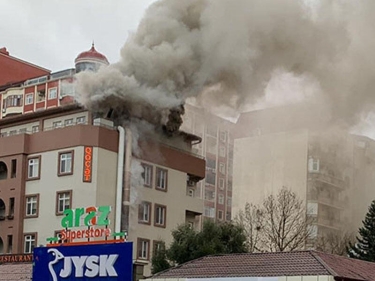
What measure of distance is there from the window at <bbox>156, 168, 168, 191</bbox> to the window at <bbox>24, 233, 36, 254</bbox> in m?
10.6

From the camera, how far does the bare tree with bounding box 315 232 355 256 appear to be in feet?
245

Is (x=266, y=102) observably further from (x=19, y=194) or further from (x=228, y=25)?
(x=19, y=194)

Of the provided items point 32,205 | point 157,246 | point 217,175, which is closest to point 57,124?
point 32,205

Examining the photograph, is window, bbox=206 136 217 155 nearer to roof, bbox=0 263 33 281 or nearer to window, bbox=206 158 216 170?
window, bbox=206 158 216 170

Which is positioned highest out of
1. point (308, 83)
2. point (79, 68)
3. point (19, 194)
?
point (79, 68)

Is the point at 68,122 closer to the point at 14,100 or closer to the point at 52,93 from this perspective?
the point at 52,93

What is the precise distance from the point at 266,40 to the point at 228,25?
207 centimetres

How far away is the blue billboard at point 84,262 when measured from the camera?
3403cm

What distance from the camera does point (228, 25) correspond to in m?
40.3

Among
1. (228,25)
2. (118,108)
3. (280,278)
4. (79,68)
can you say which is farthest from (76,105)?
(280,278)

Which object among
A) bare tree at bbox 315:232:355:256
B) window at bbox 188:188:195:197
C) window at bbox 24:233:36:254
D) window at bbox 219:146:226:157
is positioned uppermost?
window at bbox 219:146:226:157

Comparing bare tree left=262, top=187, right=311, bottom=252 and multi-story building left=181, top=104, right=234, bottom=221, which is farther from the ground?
multi-story building left=181, top=104, right=234, bottom=221

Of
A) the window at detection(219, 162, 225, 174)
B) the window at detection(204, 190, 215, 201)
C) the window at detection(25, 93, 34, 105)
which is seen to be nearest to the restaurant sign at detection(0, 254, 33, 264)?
the window at detection(25, 93, 34, 105)

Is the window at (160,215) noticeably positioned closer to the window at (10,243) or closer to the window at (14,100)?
the window at (10,243)
